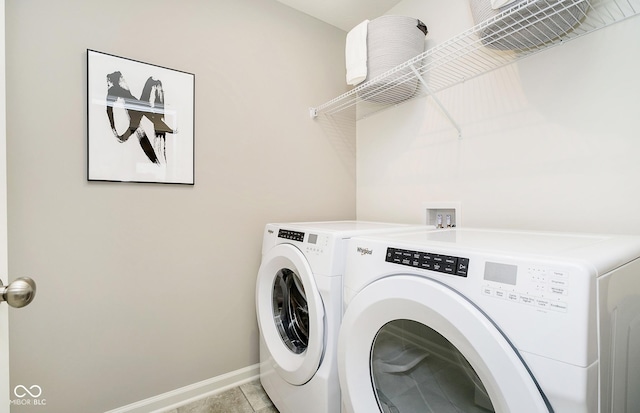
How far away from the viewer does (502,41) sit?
123 centimetres

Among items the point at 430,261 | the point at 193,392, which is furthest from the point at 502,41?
the point at 193,392

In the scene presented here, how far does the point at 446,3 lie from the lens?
65.0 inches

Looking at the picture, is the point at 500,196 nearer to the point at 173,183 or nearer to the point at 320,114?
the point at 320,114

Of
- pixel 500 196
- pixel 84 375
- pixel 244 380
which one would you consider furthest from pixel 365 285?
pixel 84 375

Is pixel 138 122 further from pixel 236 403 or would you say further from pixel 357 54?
pixel 236 403

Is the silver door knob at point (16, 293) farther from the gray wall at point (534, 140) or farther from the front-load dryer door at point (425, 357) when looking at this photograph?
the gray wall at point (534, 140)

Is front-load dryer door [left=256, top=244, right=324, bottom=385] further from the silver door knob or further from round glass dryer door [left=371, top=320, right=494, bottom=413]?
the silver door knob

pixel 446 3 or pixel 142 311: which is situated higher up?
pixel 446 3

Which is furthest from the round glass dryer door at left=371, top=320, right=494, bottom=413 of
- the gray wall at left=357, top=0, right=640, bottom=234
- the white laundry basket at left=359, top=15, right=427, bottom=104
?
the white laundry basket at left=359, top=15, right=427, bottom=104

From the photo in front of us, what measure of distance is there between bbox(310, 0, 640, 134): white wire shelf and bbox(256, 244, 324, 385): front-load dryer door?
3.28 ft

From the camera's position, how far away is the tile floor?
152 centimetres

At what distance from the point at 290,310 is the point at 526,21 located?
161 cm

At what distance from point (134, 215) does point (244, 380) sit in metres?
1.13
